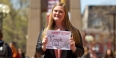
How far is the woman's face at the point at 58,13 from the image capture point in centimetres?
454

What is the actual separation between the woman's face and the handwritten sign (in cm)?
16

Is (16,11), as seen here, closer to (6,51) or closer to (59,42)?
(6,51)

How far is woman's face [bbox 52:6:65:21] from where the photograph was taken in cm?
454

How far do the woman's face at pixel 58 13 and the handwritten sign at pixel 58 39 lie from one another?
163mm

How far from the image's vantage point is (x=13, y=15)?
197 ft

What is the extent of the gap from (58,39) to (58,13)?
0.34m

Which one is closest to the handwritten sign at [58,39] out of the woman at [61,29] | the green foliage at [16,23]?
the woman at [61,29]

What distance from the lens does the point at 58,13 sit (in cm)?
454

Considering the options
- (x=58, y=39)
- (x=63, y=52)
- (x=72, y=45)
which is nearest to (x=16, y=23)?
(x=58, y=39)

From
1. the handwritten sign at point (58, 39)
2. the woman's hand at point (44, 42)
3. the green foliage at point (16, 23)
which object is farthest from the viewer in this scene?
the green foliage at point (16, 23)

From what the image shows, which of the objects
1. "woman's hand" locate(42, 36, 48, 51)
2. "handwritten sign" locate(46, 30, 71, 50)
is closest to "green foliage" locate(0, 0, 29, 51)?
"handwritten sign" locate(46, 30, 71, 50)

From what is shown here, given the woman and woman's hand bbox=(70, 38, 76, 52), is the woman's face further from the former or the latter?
woman's hand bbox=(70, 38, 76, 52)

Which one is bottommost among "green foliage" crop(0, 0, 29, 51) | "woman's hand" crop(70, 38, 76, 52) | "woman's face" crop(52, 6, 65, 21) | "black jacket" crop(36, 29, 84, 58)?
"green foliage" crop(0, 0, 29, 51)

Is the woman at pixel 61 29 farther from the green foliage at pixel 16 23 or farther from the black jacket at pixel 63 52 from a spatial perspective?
the green foliage at pixel 16 23
